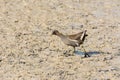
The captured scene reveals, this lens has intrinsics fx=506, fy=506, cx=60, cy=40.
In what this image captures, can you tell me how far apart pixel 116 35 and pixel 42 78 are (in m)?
2.54

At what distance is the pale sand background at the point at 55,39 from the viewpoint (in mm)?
7914

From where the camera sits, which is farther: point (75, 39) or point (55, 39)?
point (55, 39)

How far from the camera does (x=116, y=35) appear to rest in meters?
9.70

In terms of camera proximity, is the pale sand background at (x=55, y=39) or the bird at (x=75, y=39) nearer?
the pale sand background at (x=55, y=39)

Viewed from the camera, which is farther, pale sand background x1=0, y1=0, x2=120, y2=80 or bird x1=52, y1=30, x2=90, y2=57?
bird x1=52, y1=30, x2=90, y2=57

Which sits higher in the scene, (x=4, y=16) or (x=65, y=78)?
(x=4, y=16)


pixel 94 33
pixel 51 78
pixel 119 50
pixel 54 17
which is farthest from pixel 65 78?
pixel 54 17

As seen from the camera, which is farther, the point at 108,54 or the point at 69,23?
the point at 69,23

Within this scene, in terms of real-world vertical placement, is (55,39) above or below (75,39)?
below

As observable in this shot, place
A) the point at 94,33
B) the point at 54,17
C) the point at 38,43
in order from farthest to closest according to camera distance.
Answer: the point at 54,17 < the point at 94,33 < the point at 38,43

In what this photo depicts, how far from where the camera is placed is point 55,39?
9.42 meters

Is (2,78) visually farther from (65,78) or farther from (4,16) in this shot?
(4,16)

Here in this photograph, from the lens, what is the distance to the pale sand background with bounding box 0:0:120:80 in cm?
791

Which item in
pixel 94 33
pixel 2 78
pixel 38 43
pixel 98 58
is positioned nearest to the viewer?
pixel 2 78
